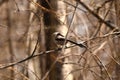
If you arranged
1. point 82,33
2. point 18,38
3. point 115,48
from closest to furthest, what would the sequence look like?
point 115,48, point 82,33, point 18,38

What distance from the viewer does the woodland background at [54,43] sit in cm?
231

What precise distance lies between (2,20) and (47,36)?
0.76 m

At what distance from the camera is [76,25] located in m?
3.06

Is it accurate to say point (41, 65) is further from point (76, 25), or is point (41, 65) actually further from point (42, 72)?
point (76, 25)

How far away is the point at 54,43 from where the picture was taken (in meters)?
2.42

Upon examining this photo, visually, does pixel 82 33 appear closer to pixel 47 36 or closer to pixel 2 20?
pixel 47 36

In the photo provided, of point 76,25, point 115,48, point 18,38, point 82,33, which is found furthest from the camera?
point 18,38

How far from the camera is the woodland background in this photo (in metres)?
2.31

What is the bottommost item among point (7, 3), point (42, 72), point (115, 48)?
Result: point (42, 72)

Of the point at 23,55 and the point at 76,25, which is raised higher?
the point at 76,25

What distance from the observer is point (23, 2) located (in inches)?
123

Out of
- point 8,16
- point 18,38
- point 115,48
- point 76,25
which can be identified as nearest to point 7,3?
point 8,16

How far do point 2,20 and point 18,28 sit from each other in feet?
0.48

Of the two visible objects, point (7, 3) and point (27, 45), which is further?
point (7, 3)
